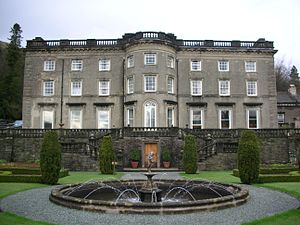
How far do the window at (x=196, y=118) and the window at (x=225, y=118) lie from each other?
2.42 metres

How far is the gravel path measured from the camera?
10.6m

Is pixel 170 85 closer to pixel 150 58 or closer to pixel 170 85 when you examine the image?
pixel 170 85

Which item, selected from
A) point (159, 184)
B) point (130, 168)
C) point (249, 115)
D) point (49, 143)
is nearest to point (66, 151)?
point (130, 168)

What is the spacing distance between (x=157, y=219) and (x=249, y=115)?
108 ft

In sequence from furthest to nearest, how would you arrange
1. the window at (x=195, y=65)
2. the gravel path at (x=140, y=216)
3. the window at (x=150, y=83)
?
the window at (x=195, y=65) → the window at (x=150, y=83) → the gravel path at (x=140, y=216)

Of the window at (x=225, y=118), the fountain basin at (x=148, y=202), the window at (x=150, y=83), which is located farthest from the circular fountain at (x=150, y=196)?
the window at (x=225, y=118)

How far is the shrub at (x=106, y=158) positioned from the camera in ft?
86.9

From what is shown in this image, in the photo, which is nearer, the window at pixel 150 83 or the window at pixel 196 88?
the window at pixel 150 83

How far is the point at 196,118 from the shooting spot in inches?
1608

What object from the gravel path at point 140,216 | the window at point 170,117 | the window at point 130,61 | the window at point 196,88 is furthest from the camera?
the window at point 196,88

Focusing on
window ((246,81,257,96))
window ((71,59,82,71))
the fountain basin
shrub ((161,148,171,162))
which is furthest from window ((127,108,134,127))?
the fountain basin

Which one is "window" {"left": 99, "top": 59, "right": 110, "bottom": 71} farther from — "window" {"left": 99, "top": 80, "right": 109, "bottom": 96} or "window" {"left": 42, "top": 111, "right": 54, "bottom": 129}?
"window" {"left": 42, "top": 111, "right": 54, "bottom": 129}

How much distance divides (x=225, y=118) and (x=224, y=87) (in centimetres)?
384

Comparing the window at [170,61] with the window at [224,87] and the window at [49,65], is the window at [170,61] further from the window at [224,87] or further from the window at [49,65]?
the window at [49,65]
